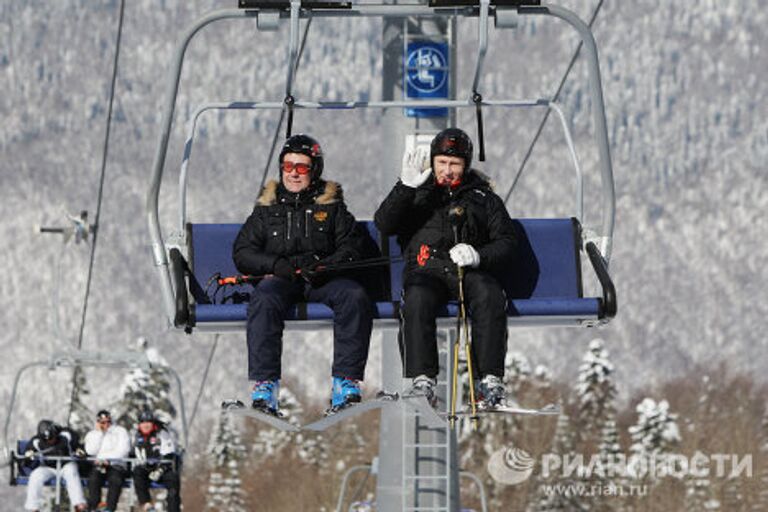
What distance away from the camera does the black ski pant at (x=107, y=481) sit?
16.9 meters

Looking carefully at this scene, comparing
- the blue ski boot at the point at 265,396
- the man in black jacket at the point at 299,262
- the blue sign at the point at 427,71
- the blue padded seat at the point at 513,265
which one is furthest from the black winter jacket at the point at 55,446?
the blue ski boot at the point at 265,396

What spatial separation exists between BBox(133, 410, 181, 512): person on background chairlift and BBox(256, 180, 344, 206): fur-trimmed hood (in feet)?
26.8

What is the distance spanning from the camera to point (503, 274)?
9.39 metres

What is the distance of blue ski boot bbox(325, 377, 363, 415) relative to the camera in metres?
8.19

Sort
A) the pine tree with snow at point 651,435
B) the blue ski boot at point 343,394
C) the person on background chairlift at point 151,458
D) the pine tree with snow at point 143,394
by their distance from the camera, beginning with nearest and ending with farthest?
the blue ski boot at point 343,394, the person on background chairlift at point 151,458, the pine tree with snow at point 651,435, the pine tree with snow at point 143,394

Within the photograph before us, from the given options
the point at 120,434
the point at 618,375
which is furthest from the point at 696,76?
the point at 120,434

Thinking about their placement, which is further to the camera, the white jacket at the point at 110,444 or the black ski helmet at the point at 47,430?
the black ski helmet at the point at 47,430

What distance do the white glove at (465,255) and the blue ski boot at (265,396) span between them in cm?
100

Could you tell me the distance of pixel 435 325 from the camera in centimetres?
820

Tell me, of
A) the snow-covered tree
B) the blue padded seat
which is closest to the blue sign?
the blue padded seat

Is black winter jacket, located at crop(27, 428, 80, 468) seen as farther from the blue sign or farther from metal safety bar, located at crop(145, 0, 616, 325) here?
metal safety bar, located at crop(145, 0, 616, 325)

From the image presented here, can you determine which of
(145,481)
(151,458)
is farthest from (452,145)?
(145,481)

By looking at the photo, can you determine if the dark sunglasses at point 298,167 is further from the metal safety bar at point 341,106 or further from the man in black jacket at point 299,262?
the metal safety bar at point 341,106

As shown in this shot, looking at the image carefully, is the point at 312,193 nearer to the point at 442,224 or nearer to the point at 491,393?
the point at 442,224
